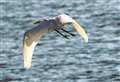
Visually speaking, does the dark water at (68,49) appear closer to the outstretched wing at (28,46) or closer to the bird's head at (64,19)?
the outstretched wing at (28,46)

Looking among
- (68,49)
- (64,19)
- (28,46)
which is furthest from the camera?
(68,49)

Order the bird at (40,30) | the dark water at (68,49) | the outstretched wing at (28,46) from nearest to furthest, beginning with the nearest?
the bird at (40,30) → the outstretched wing at (28,46) → the dark water at (68,49)

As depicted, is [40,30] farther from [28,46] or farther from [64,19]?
[64,19]

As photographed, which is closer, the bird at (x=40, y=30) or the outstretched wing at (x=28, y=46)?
Answer: the bird at (x=40, y=30)

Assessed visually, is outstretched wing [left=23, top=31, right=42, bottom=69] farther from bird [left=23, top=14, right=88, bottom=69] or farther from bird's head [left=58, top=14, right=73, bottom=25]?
bird's head [left=58, top=14, right=73, bottom=25]

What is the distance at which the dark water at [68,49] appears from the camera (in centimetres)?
1672

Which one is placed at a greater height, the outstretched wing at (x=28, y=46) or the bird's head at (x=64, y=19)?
the bird's head at (x=64, y=19)

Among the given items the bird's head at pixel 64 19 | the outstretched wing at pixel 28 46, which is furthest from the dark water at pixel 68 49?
the bird's head at pixel 64 19

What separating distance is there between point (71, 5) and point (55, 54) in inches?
299

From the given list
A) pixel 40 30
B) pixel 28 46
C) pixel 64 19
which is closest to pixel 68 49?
pixel 28 46

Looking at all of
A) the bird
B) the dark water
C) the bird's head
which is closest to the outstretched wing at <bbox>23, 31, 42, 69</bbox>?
the bird

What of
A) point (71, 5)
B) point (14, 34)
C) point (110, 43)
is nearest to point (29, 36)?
point (110, 43)

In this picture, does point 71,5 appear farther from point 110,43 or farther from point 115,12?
point 110,43

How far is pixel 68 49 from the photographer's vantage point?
18703mm
